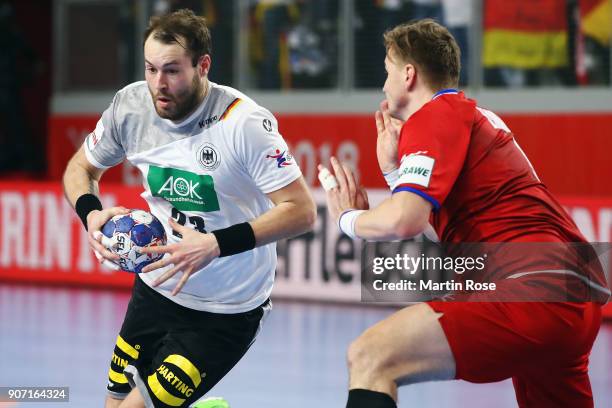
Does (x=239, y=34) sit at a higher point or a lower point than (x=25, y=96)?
higher

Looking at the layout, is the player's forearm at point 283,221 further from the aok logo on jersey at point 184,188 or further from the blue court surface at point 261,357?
the blue court surface at point 261,357

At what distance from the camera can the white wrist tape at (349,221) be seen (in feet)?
12.9

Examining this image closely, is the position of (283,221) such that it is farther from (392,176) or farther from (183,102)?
(183,102)

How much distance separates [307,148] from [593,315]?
9474 millimetres

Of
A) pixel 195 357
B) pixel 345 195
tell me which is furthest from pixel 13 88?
pixel 345 195

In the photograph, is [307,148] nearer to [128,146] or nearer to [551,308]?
[128,146]

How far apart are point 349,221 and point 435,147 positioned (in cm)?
44

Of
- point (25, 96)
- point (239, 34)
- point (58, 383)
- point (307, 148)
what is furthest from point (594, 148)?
point (25, 96)

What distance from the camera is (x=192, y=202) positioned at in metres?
4.73

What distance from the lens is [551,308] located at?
12.4 ft

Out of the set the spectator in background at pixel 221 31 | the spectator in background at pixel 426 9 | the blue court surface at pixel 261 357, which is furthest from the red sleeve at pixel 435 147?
the spectator in background at pixel 221 31

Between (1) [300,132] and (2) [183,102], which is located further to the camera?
(1) [300,132]

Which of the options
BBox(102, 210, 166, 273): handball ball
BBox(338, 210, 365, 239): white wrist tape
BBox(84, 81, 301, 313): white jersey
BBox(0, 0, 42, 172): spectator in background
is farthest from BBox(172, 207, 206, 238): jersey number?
BBox(0, 0, 42, 172): spectator in background

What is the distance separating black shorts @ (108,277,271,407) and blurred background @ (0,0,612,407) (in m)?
1.70
